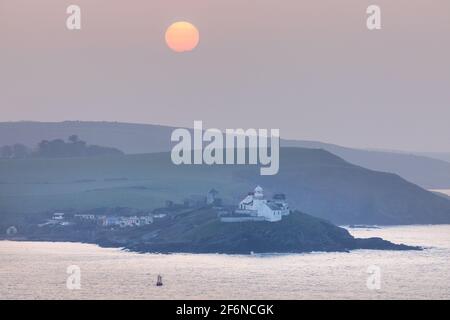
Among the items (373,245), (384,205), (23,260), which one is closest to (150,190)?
(384,205)

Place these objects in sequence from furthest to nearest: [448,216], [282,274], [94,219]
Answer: [448,216]
[94,219]
[282,274]

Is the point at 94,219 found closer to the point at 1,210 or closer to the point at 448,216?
the point at 1,210

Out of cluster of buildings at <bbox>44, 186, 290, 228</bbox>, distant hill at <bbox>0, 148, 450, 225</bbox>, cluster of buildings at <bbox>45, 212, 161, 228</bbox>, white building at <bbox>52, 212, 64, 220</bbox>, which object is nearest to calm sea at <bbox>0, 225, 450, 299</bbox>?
cluster of buildings at <bbox>44, 186, 290, 228</bbox>

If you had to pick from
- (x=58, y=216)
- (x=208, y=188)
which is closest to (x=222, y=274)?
(x=58, y=216)

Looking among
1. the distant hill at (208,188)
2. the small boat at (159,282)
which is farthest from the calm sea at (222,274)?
the distant hill at (208,188)

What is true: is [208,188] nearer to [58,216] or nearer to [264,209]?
[58,216]

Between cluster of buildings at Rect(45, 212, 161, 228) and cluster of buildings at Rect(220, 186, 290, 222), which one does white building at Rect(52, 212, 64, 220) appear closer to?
cluster of buildings at Rect(45, 212, 161, 228)

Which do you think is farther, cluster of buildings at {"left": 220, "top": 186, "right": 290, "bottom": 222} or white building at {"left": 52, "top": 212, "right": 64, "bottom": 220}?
white building at {"left": 52, "top": 212, "right": 64, "bottom": 220}

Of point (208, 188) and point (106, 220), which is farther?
point (208, 188)
